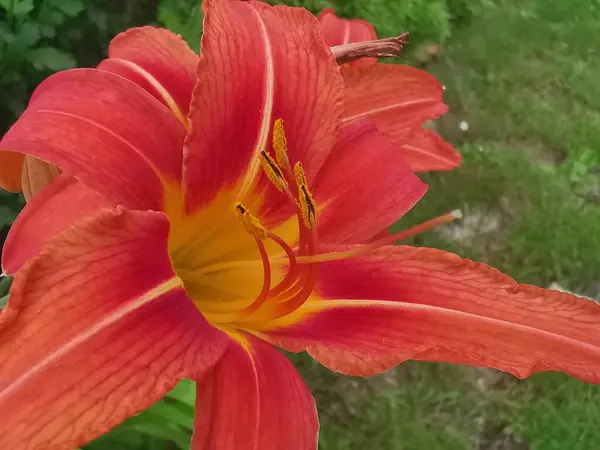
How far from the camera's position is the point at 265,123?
0.51 meters

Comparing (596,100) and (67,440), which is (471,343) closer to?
(67,440)

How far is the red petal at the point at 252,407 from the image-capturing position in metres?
0.40

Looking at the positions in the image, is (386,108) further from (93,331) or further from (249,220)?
(93,331)

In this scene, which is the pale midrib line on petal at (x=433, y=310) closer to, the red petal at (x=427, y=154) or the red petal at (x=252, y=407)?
the red petal at (x=252, y=407)

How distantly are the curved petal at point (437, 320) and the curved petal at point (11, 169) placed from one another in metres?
0.24

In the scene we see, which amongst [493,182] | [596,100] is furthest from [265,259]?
[596,100]

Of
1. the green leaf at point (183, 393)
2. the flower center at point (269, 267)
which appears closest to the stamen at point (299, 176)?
the flower center at point (269, 267)

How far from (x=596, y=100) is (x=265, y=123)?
6.35 feet

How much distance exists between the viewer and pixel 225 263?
54cm

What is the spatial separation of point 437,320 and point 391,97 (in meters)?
0.21

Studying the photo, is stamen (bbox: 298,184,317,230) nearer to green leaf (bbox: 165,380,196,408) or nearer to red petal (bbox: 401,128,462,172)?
red petal (bbox: 401,128,462,172)

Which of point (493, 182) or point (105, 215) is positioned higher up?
point (105, 215)

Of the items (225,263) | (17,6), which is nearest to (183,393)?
(225,263)

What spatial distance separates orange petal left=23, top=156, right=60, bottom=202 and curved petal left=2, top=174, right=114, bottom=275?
52 mm
